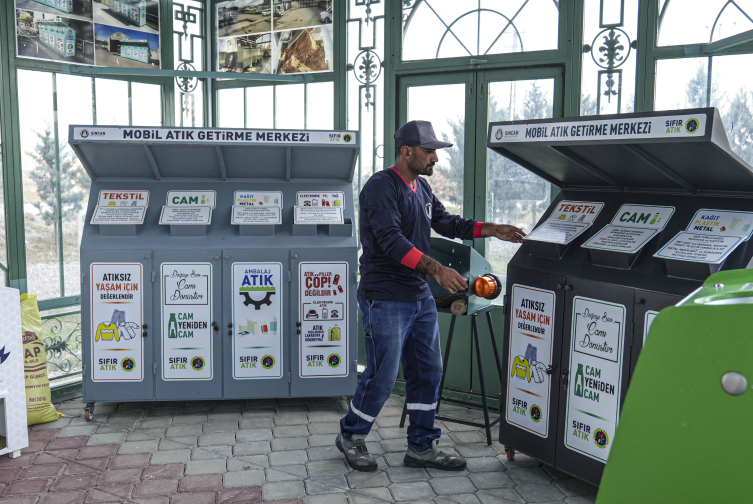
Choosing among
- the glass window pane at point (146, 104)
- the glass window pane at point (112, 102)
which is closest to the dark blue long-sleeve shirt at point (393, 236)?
the glass window pane at point (112, 102)

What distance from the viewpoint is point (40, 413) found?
15.2 ft

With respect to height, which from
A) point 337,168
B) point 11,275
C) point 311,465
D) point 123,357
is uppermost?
point 337,168

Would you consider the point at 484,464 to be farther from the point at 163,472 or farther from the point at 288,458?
the point at 163,472

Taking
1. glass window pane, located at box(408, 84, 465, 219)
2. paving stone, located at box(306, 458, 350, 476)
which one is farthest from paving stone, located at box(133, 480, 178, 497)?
glass window pane, located at box(408, 84, 465, 219)

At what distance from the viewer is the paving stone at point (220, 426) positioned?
4.53 m

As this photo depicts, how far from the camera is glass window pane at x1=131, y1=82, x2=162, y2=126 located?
5.72m

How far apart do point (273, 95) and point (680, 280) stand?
402cm

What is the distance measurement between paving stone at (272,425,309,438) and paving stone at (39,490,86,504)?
4.21 ft

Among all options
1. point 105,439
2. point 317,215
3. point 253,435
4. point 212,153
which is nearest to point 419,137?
point 317,215

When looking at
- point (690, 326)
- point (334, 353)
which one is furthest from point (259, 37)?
point (690, 326)

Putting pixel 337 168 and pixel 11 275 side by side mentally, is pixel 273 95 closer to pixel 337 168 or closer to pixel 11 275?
pixel 337 168

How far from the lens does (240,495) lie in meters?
3.57

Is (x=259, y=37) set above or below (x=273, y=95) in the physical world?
above

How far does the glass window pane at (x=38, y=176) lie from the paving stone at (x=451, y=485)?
3.47 meters
